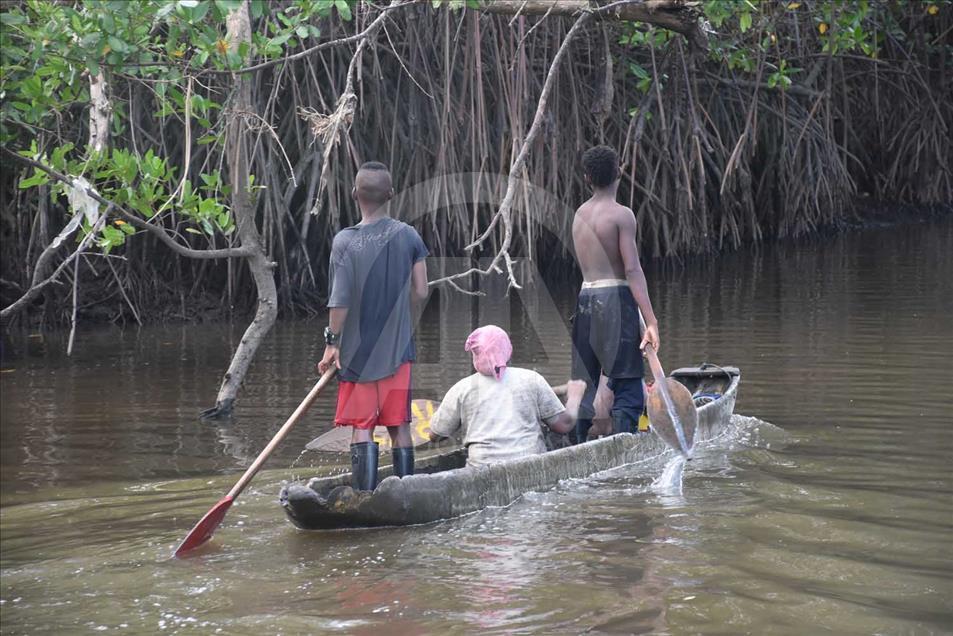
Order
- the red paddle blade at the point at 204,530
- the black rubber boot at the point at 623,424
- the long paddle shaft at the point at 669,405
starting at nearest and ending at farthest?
the red paddle blade at the point at 204,530 → the long paddle shaft at the point at 669,405 → the black rubber boot at the point at 623,424

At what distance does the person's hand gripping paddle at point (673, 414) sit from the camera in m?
5.39

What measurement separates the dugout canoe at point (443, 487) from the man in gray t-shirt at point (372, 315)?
0.23 m

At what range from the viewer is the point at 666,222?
12625mm

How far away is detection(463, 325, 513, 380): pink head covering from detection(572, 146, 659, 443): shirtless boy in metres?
0.62

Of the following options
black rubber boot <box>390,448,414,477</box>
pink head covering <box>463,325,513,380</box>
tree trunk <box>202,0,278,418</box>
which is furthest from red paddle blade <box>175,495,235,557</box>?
tree trunk <box>202,0,278,418</box>

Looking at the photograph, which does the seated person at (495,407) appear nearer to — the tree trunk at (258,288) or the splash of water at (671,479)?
the splash of water at (671,479)

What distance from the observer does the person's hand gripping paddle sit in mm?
5391

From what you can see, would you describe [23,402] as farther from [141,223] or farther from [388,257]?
[388,257]

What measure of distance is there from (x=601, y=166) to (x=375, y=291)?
1234mm

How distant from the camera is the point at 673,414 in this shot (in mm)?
5395

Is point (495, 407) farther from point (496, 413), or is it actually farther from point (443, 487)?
point (443, 487)

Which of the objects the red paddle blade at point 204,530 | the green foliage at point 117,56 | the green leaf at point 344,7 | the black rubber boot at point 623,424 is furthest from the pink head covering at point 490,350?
the green leaf at point 344,7

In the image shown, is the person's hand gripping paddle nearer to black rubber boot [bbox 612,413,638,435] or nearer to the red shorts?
black rubber boot [bbox 612,413,638,435]

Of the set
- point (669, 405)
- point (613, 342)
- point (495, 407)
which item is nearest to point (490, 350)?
point (495, 407)
